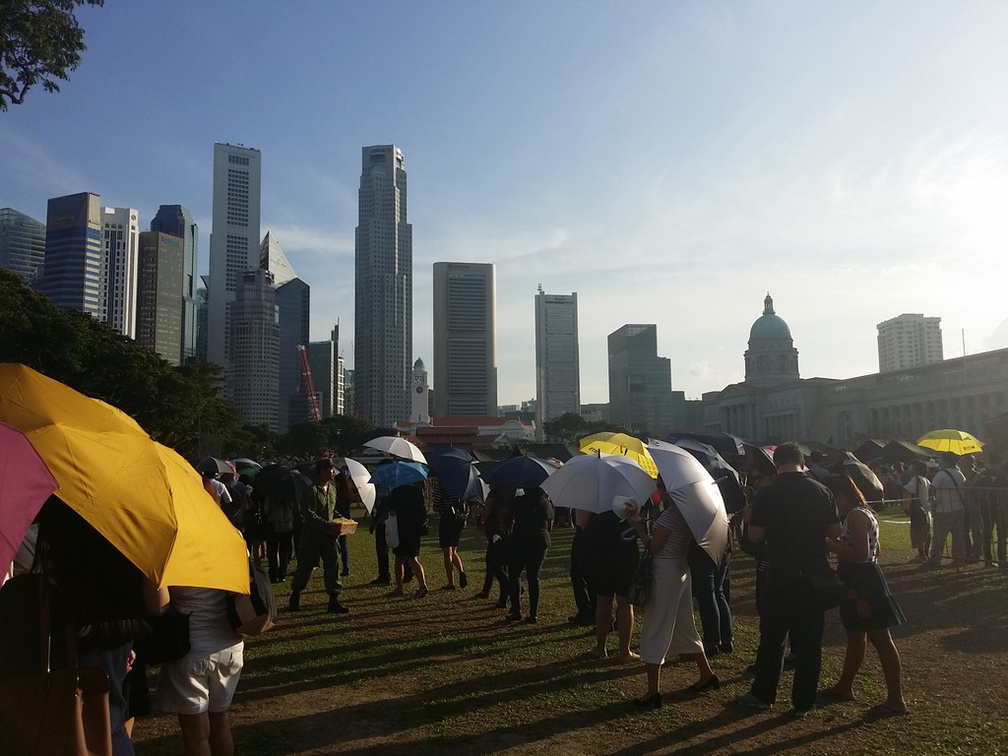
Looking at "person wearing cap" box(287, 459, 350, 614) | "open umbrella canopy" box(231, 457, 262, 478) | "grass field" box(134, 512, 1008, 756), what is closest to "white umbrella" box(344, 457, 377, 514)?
"person wearing cap" box(287, 459, 350, 614)

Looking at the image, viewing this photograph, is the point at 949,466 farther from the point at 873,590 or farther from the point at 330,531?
the point at 330,531

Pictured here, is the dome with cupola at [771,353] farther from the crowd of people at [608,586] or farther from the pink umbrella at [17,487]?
the pink umbrella at [17,487]

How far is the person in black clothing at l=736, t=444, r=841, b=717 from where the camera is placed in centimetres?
538

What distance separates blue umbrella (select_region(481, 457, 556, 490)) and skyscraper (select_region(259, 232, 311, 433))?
6340 inches

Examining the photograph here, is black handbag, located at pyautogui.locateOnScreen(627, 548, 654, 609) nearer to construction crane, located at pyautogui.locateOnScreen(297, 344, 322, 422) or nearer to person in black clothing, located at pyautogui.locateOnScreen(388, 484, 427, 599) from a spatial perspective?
person in black clothing, located at pyautogui.locateOnScreen(388, 484, 427, 599)

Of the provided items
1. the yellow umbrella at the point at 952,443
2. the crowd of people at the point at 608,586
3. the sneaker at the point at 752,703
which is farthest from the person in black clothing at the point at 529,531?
the yellow umbrella at the point at 952,443

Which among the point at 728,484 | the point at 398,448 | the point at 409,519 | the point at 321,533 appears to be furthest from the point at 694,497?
the point at 398,448

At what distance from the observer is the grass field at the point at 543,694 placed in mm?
5129

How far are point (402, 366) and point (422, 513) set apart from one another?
188043 millimetres

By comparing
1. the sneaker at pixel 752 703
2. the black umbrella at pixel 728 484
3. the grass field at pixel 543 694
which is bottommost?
the grass field at pixel 543 694

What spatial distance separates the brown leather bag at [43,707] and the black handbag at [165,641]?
51cm

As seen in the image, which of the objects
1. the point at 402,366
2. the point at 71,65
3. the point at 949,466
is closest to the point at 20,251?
the point at 402,366

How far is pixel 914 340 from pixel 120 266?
17319 centimetres

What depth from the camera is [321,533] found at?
9219 mm
